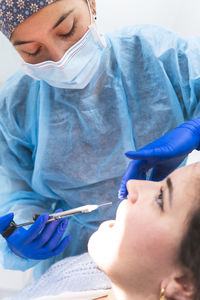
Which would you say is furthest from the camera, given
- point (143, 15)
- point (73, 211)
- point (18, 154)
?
point (143, 15)

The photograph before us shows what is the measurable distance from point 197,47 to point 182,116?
0.25 m

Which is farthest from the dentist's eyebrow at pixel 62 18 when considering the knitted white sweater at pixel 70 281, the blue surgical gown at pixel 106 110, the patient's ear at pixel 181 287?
the knitted white sweater at pixel 70 281

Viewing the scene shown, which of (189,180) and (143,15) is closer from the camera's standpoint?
(189,180)

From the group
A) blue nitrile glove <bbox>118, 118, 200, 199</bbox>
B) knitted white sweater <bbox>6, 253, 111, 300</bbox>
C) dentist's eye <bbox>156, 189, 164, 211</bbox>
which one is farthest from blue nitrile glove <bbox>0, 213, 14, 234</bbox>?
dentist's eye <bbox>156, 189, 164, 211</bbox>

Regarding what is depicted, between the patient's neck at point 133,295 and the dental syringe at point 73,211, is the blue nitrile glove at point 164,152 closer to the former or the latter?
the dental syringe at point 73,211

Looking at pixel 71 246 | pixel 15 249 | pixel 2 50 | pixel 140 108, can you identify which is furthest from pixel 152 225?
pixel 2 50

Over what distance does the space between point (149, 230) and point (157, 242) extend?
3cm

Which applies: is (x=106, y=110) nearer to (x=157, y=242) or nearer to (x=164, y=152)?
(x=164, y=152)

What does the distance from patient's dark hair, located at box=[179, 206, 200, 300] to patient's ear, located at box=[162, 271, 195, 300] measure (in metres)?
0.01

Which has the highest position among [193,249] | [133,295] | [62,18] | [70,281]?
[62,18]

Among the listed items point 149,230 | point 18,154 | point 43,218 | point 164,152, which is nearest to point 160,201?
point 149,230

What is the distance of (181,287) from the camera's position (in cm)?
69

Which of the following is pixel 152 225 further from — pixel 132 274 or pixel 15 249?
pixel 15 249

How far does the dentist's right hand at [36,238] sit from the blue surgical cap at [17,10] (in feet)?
2.02
